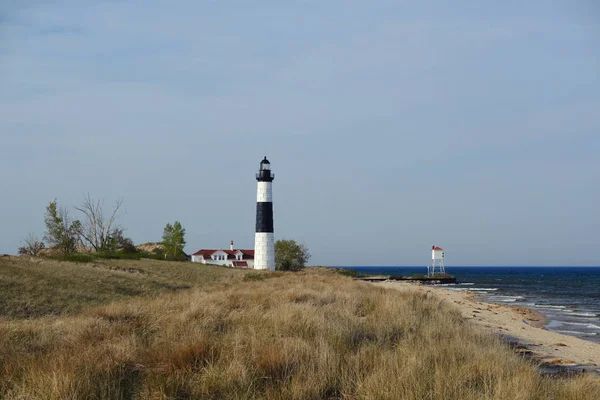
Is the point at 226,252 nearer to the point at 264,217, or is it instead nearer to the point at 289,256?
the point at 289,256

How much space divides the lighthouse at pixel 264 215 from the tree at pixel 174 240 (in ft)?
59.5

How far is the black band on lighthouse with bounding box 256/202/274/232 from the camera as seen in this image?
45938 millimetres

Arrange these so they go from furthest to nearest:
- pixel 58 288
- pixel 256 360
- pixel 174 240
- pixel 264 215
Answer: pixel 174 240
pixel 264 215
pixel 58 288
pixel 256 360

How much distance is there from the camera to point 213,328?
9766mm

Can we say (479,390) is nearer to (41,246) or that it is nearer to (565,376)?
(565,376)

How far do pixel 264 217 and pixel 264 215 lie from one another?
0.55 ft

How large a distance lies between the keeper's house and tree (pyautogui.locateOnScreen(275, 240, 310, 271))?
14.7 ft

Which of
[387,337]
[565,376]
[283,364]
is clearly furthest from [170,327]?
[565,376]

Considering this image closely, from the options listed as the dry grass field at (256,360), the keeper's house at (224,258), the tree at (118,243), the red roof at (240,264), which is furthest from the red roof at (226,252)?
the dry grass field at (256,360)

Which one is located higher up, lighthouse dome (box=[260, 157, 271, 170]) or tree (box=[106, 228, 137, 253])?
lighthouse dome (box=[260, 157, 271, 170])

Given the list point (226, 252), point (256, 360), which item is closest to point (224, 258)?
point (226, 252)

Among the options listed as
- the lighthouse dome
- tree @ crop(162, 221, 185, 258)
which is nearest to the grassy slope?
the lighthouse dome

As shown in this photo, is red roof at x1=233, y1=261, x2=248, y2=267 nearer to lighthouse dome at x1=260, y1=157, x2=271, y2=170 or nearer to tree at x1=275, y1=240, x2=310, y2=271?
tree at x1=275, y1=240, x2=310, y2=271

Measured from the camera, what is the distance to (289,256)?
68.1m
